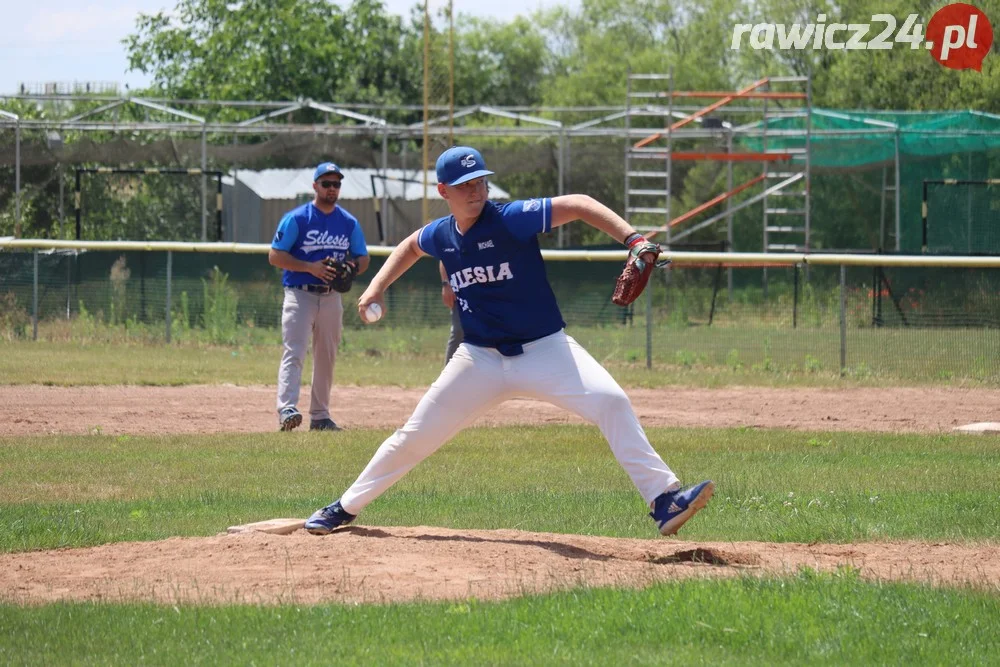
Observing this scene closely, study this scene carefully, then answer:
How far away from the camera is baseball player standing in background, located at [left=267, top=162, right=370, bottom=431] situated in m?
11.8

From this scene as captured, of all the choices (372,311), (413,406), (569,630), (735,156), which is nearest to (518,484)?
(372,311)

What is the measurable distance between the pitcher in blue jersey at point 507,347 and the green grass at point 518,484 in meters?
0.91

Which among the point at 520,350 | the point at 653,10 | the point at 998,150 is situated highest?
the point at 653,10

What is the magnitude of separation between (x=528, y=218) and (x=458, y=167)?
44cm

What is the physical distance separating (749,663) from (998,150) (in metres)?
23.4

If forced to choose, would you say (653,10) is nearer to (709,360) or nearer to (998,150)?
(998,150)

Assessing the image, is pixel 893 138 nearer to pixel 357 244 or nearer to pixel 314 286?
pixel 357 244

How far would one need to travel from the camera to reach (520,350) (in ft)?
22.7

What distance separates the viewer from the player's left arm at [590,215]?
6.57 meters

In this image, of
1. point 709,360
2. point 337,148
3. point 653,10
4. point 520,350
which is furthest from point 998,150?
point 653,10

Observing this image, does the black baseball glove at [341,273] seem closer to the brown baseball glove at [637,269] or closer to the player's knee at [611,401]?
the player's knee at [611,401]

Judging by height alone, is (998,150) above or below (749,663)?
above

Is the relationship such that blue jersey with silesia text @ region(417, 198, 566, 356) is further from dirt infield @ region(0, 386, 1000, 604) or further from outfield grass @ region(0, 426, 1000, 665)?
outfield grass @ region(0, 426, 1000, 665)

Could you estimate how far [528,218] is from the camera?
6871mm
